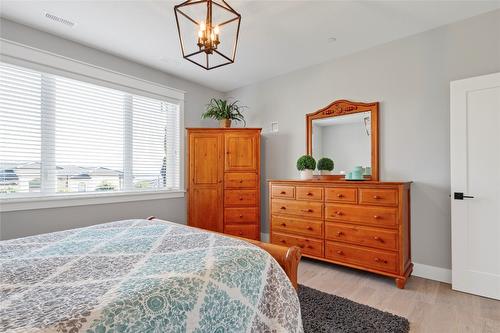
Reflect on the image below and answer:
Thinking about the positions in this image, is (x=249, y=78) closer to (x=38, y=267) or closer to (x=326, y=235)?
(x=326, y=235)

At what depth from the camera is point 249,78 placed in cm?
406

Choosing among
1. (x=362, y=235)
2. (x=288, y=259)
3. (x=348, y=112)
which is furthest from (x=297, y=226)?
(x=288, y=259)

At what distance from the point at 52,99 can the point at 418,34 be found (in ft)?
13.4

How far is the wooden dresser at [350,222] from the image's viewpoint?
2520 mm

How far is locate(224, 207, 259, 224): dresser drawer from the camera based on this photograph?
3.71 metres

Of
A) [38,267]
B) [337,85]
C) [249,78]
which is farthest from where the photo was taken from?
[249,78]

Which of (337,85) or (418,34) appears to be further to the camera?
(337,85)

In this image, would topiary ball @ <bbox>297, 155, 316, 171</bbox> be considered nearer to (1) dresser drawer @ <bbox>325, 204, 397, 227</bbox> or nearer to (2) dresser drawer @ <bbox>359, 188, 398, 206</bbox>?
(1) dresser drawer @ <bbox>325, 204, 397, 227</bbox>

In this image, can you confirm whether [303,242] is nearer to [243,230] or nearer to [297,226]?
[297,226]

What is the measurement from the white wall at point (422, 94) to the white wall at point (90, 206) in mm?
2156

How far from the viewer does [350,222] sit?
2.77 meters

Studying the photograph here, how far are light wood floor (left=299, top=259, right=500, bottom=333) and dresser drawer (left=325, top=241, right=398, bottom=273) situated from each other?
176mm

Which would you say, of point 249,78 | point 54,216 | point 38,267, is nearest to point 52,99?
point 54,216

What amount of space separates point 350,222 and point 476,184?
1.19 m
